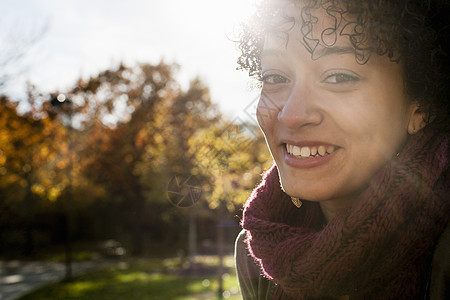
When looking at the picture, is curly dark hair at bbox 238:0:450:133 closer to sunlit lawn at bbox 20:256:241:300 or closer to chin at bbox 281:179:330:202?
chin at bbox 281:179:330:202

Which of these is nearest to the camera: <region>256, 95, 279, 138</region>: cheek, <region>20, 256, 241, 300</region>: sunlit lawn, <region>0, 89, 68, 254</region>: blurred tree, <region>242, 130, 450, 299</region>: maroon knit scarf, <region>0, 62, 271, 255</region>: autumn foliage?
<region>242, 130, 450, 299</region>: maroon knit scarf

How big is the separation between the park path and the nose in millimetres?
12855

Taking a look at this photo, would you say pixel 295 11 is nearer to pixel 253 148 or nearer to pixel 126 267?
pixel 253 148

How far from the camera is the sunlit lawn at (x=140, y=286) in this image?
12320 mm

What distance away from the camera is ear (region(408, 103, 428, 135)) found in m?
1.62

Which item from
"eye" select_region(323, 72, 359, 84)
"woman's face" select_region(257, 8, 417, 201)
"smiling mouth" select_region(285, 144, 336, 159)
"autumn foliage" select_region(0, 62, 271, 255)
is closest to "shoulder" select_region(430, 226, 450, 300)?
"woman's face" select_region(257, 8, 417, 201)

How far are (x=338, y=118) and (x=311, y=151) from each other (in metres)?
0.15

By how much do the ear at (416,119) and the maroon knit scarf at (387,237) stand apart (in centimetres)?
6

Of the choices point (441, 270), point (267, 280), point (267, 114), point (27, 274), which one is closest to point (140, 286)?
point (27, 274)

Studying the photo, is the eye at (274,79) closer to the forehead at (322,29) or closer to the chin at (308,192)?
the forehead at (322,29)

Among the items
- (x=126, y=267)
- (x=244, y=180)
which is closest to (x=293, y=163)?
(x=244, y=180)

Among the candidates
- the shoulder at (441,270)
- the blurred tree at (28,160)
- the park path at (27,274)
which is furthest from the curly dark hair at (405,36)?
the blurred tree at (28,160)

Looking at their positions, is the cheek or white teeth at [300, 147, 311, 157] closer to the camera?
white teeth at [300, 147, 311, 157]

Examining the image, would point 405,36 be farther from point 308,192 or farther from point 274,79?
point 308,192
